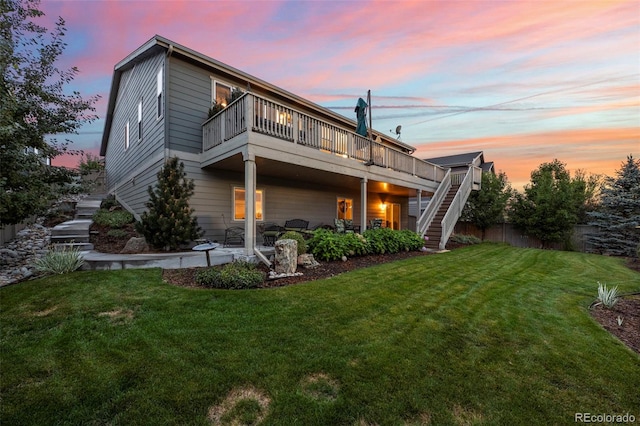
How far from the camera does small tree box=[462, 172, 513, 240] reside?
53.8ft

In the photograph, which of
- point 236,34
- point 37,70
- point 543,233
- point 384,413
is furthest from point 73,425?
point 543,233

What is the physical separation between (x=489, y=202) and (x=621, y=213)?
5.56 m

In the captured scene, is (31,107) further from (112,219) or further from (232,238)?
(232,238)

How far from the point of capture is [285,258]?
6.11 m

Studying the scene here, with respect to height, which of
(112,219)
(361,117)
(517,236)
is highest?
(361,117)

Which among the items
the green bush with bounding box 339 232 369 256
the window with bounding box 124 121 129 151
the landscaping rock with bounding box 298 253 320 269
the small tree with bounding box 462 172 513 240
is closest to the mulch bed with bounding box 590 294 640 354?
the green bush with bounding box 339 232 369 256

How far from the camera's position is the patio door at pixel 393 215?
17.2 meters

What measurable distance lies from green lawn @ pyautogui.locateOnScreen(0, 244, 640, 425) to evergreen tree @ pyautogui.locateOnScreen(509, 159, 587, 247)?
13008 mm

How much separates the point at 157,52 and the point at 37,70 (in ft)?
13.3

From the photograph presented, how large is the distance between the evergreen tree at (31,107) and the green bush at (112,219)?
3.66m

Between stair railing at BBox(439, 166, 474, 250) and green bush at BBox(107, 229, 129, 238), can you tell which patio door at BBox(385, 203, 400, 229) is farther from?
green bush at BBox(107, 229, 129, 238)

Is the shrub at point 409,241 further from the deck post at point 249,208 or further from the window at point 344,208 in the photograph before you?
the deck post at point 249,208

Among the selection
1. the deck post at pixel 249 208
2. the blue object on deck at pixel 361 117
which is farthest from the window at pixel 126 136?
the blue object on deck at pixel 361 117

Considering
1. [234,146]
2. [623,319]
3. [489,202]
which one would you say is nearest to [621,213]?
[489,202]
